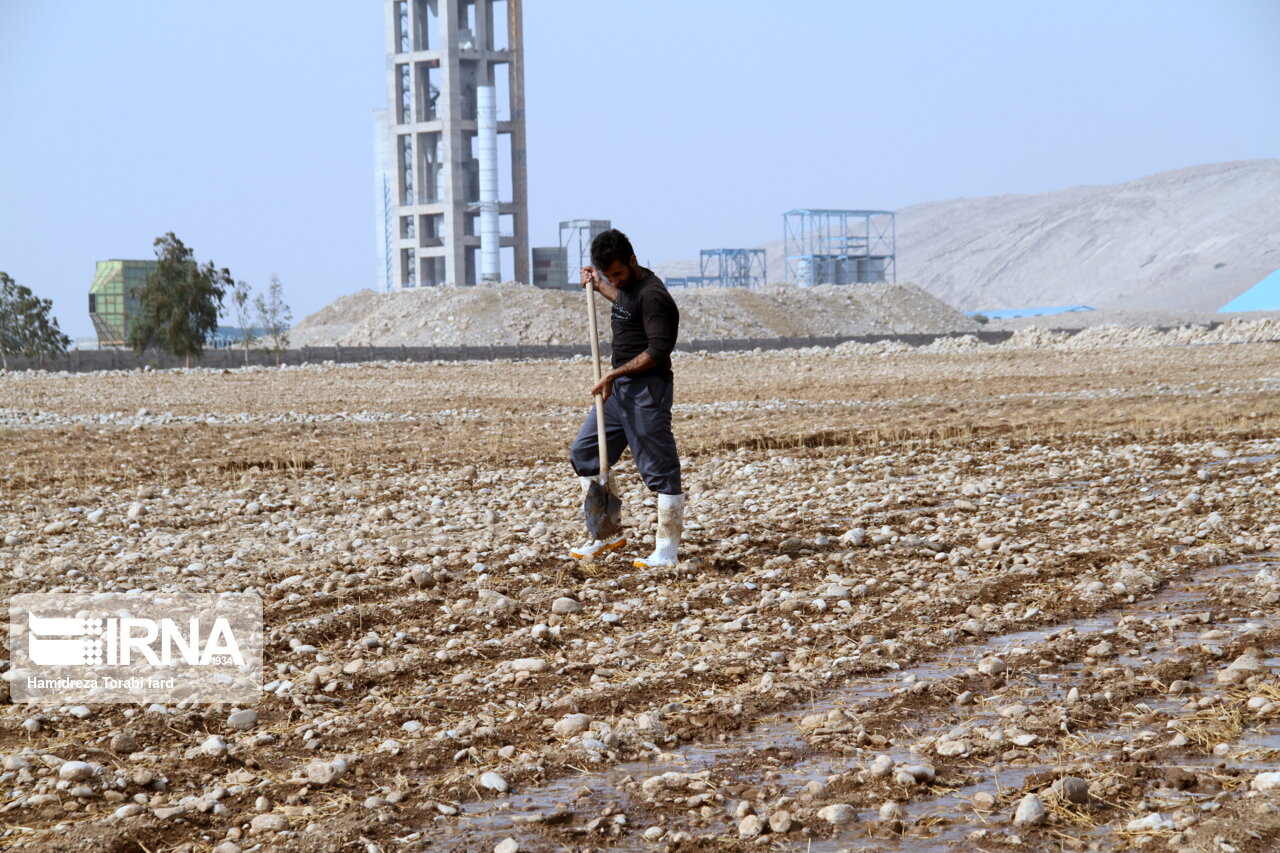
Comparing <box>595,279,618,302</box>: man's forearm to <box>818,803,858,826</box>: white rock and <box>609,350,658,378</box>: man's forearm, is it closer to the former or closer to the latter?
<box>609,350,658,378</box>: man's forearm

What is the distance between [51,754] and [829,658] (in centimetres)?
353

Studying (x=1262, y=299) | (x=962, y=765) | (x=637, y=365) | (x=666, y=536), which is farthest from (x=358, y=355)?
(x=1262, y=299)

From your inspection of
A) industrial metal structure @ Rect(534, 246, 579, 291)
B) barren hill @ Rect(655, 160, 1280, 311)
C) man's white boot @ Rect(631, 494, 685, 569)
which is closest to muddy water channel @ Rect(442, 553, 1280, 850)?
man's white boot @ Rect(631, 494, 685, 569)

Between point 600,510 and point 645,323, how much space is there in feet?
4.42

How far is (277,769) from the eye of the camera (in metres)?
4.98

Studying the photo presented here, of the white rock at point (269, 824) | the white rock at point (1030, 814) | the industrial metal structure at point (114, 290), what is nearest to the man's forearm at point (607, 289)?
the white rock at point (269, 824)

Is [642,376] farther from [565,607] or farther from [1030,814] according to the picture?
[1030,814]

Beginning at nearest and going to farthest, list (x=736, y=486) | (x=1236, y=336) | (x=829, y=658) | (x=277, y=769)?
(x=277, y=769) → (x=829, y=658) → (x=736, y=486) → (x=1236, y=336)

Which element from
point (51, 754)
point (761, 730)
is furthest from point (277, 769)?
point (761, 730)

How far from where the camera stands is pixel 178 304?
6088 cm

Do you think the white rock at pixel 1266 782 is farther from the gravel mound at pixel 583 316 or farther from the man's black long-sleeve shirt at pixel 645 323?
the gravel mound at pixel 583 316

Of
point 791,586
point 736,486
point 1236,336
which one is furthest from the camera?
point 1236,336

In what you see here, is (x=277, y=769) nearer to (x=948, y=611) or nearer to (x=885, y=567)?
(x=948, y=611)

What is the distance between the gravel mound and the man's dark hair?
209ft
